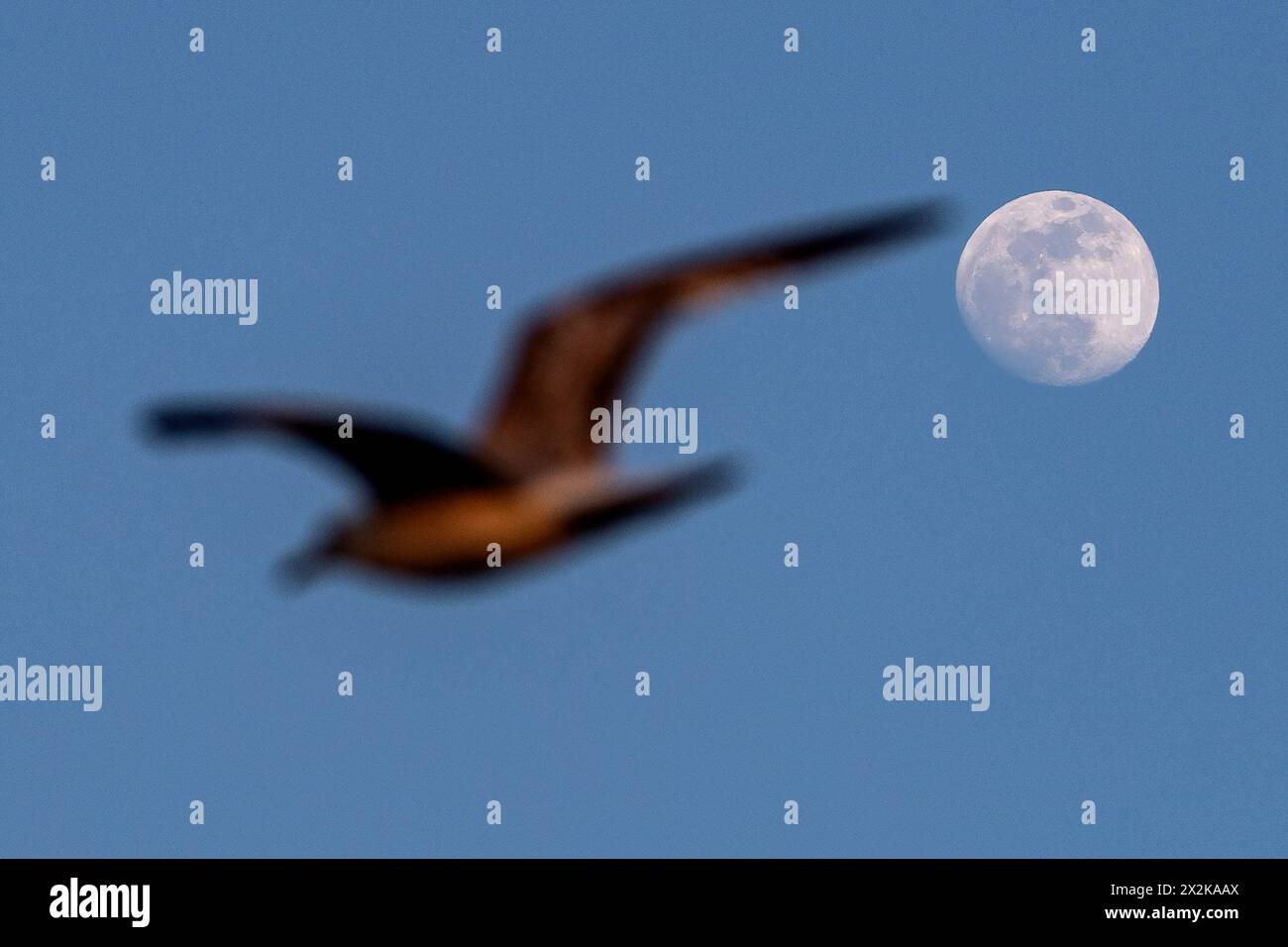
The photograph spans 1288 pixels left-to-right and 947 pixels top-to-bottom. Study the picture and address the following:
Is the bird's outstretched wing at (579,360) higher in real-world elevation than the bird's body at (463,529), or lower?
higher

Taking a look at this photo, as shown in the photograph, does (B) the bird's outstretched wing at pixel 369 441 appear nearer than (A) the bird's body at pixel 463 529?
Yes

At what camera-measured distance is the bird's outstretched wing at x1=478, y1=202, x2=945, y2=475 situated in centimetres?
1262

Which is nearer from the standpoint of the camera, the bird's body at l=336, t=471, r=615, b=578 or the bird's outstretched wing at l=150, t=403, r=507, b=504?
the bird's outstretched wing at l=150, t=403, r=507, b=504

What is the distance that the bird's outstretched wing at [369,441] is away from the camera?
10.6 meters

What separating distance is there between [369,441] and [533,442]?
205 cm

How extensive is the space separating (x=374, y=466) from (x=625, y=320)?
1.87 meters

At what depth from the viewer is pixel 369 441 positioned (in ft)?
37.8

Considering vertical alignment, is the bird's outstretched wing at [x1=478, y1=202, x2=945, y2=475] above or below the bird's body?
above

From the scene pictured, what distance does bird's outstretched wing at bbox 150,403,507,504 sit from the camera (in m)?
10.6

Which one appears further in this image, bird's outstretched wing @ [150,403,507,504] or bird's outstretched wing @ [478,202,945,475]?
bird's outstretched wing @ [478,202,945,475]

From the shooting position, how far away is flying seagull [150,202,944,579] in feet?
37.2
